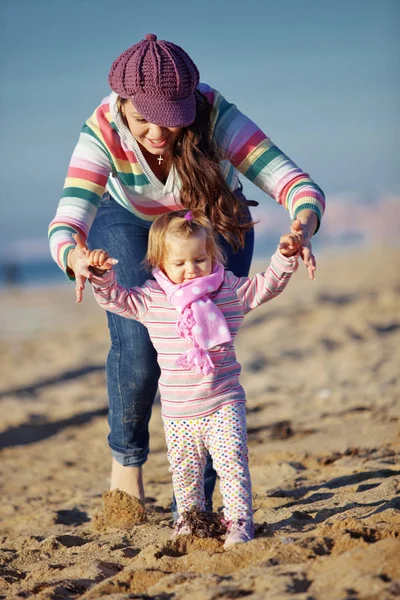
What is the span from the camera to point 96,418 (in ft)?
20.4

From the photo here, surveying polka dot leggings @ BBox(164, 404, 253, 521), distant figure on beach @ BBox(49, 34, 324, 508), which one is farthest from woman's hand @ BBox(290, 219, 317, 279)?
polka dot leggings @ BBox(164, 404, 253, 521)

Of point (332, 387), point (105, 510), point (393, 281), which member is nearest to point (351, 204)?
point (393, 281)

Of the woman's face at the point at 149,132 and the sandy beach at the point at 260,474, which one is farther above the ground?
the woman's face at the point at 149,132

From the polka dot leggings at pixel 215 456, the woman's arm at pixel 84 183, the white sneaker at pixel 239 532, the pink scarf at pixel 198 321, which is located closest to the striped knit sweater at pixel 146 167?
Answer: the woman's arm at pixel 84 183

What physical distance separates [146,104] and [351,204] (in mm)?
40363

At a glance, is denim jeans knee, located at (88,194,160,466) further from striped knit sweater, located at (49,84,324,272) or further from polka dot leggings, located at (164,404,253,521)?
polka dot leggings, located at (164,404,253,521)

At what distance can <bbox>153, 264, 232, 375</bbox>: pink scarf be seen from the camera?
2645 mm

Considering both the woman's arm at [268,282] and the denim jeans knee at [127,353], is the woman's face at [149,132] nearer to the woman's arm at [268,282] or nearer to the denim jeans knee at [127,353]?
the denim jeans knee at [127,353]

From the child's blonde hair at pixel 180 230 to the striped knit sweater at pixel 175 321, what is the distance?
3.7 inches

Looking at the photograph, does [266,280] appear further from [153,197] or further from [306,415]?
[306,415]

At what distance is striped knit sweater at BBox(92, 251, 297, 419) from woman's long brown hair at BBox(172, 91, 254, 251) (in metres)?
0.23

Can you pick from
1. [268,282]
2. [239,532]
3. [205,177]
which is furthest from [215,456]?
[205,177]

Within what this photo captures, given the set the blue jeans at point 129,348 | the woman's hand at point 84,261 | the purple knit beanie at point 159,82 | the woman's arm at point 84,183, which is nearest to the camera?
the woman's hand at point 84,261

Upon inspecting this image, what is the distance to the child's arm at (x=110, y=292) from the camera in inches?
98.9
